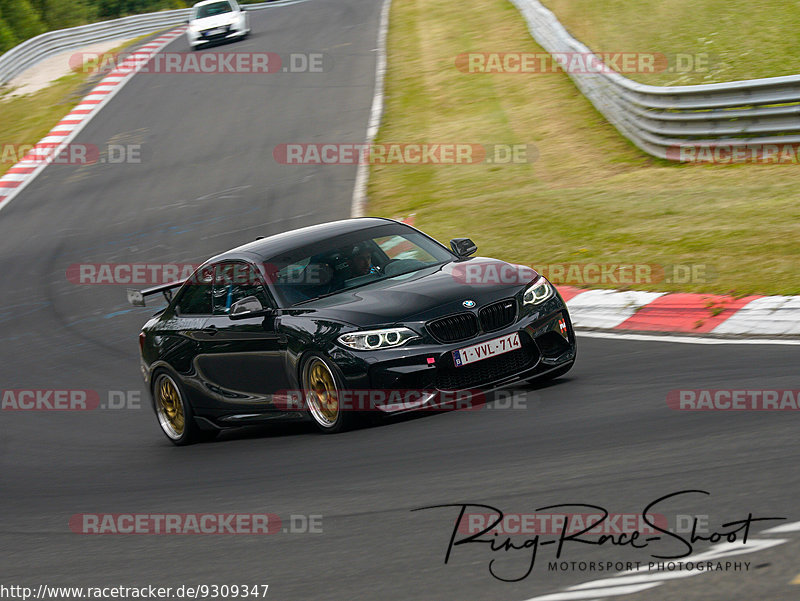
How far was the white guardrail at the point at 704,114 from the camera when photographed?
15.7 metres

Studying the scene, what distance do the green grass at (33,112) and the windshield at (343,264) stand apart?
1943cm

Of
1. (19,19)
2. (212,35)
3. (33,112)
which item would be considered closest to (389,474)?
(33,112)

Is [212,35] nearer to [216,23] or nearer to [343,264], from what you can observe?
[216,23]

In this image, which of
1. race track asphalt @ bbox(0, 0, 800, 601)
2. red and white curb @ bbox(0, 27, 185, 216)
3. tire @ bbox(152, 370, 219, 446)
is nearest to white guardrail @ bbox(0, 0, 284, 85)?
red and white curb @ bbox(0, 27, 185, 216)

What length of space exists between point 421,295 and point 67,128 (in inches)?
886

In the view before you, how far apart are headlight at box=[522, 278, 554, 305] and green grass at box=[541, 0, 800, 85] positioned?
39.7ft

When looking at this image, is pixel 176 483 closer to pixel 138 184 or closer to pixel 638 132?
pixel 638 132

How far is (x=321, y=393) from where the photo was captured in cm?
811

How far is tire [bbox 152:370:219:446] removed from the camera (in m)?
9.52

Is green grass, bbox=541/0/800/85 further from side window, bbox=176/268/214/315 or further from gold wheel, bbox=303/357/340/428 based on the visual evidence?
gold wheel, bbox=303/357/340/428

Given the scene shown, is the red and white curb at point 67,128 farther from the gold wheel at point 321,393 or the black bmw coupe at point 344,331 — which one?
the gold wheel at point 321,393

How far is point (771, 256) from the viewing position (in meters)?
11.4

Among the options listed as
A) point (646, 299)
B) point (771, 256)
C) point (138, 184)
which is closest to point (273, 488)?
point (646, 299)

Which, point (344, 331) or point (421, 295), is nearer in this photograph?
point (344, 331)
